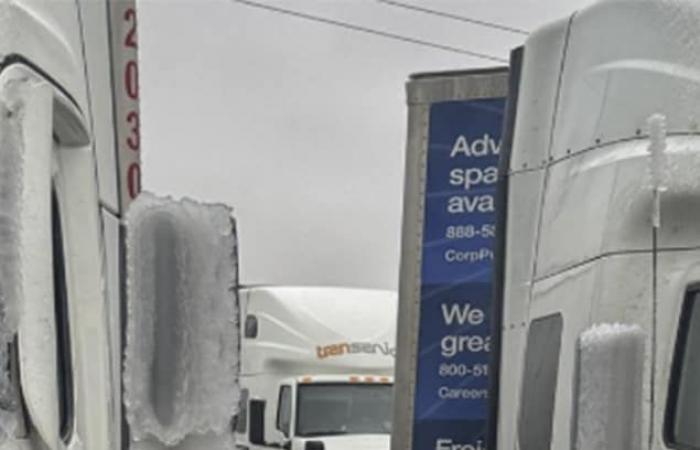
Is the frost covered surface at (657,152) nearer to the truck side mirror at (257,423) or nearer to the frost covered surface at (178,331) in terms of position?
the frost covered surface at (178,331)

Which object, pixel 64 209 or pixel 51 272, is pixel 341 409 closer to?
pixel 64 209

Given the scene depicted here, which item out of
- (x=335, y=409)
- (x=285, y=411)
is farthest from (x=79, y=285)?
(x=285, y=411)

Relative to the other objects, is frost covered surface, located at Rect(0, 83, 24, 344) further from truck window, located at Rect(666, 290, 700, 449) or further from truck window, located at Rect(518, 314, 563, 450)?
truck window, located at Rect(518, 314, 563, 450)

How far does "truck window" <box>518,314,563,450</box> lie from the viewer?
Result: 432cm

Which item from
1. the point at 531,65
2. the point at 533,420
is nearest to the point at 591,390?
the point at 533,420

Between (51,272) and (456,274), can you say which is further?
(456,274)

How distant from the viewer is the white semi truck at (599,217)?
3.68 m

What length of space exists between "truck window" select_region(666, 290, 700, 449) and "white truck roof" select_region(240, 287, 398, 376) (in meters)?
9.52

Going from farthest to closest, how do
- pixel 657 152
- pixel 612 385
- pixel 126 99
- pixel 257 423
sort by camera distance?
1. pixel 257 423
2. pixel 657 152
3. pixel 126 99
4. pixel 612 385

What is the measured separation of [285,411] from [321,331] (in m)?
0.93

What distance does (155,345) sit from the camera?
201cm

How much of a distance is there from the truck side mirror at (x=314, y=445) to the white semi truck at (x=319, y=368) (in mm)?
A: 10

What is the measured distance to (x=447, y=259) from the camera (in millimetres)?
7219

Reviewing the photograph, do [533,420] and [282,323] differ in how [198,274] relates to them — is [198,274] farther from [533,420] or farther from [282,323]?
[282,323]
